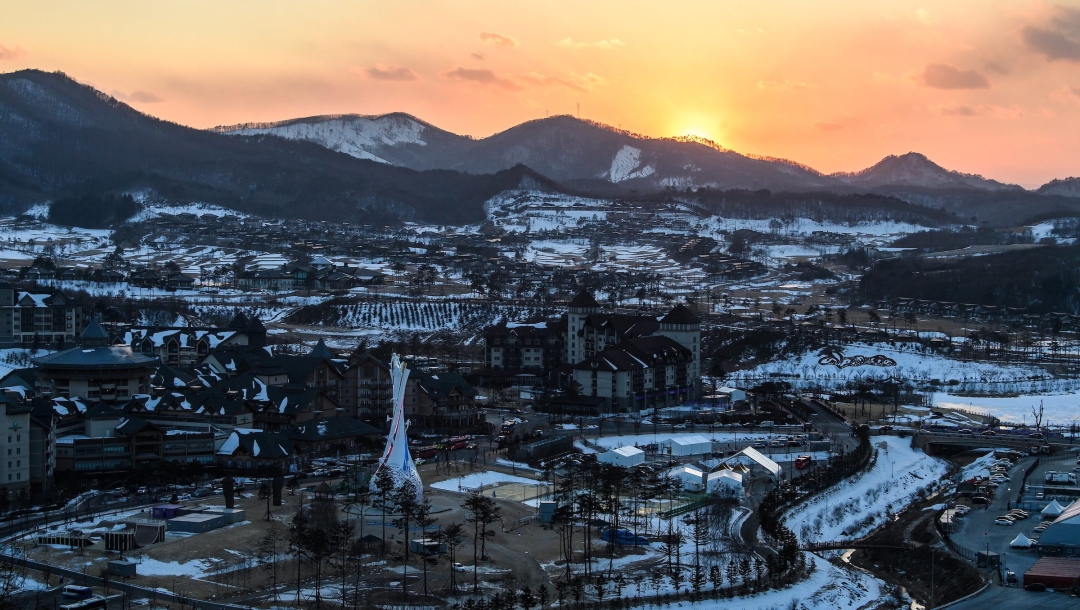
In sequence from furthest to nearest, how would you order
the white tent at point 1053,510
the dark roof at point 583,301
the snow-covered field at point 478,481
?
the dark roof at point 583,301
the snow-covered field at point 478,481
the white tent at point 1053,510

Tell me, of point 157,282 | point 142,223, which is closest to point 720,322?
point 157,282

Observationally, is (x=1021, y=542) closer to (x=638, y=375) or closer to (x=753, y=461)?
(x=753, y=461)

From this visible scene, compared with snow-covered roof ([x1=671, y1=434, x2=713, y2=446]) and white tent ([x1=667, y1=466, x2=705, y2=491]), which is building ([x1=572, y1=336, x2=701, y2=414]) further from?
white tent ([x1=667, y1=466, x2=705, y2=491])

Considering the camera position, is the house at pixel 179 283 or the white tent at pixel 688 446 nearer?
the white tent at pixel 688 446

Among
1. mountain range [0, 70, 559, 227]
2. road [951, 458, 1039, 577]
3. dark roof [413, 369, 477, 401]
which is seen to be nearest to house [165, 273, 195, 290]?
dark roof [413, 369, 477, 401]

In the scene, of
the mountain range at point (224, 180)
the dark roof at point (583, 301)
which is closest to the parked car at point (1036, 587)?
the dark roof at point (583, 301)

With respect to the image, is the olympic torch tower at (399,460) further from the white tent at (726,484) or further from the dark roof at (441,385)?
the dark roof at (441,385)

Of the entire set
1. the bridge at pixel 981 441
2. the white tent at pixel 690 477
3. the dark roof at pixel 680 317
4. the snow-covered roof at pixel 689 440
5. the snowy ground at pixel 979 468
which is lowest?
the snowy ground at pixel 979 468
